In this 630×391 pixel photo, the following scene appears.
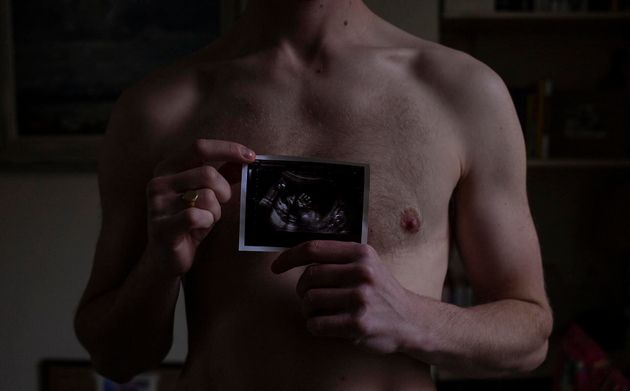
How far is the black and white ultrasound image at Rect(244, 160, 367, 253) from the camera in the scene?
2.72ft

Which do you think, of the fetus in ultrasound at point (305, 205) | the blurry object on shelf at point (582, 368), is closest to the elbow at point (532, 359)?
the fetus in ultrasound at point (305, 205)

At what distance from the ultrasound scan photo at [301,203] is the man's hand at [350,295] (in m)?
0.06

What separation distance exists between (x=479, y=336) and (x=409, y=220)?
0.20m

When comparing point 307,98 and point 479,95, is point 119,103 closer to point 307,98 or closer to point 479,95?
point 307,98

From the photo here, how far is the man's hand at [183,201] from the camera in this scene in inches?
30.4

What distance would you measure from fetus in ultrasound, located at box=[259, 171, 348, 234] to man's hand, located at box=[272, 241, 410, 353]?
0.19 ft

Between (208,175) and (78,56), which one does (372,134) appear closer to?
(208,175)

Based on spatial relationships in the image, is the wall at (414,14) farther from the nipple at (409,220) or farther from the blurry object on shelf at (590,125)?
the nipple at (409,220)

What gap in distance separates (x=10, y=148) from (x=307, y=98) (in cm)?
152

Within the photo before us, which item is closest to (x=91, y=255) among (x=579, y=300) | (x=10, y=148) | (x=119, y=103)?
(x=10, y=148)

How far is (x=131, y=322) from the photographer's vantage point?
3.09ft

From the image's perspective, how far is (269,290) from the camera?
0.90m

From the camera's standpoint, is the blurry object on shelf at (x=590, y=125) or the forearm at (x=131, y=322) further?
the blurry object on shelf at (x=590, y=125)

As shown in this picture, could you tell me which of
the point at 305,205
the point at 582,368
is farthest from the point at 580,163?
the point at 305,205
